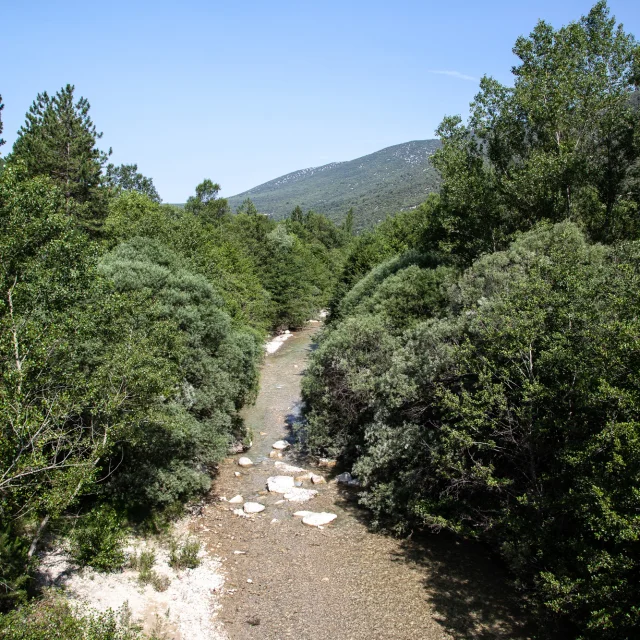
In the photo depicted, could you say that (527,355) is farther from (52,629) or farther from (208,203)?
(208,203)

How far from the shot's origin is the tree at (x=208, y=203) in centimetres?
7254

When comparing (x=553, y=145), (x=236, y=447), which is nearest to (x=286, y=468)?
(x=236, y=447)

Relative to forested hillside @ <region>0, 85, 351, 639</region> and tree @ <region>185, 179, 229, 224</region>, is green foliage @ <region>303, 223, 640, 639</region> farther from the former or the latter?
tree @ <region>185, 179, 229, 224</region>

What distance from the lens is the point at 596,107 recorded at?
2745 centimetres

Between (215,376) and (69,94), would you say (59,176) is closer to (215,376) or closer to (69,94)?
(69,94)

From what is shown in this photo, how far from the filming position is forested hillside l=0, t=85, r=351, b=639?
1105cm

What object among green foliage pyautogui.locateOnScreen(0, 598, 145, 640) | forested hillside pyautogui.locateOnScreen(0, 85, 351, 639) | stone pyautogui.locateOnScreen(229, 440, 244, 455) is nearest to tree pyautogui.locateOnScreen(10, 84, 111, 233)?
forested hillside pyautogui.locateOnScreen(0, 85, 351, 639)

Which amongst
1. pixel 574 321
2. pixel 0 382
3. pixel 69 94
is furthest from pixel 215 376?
pixel 69 94

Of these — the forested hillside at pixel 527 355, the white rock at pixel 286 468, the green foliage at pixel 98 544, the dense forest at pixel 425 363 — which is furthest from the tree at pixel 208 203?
the green foliage at pixel 98 544

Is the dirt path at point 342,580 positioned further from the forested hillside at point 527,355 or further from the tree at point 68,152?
the tree at point 68,152

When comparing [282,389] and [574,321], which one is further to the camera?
[282,389]

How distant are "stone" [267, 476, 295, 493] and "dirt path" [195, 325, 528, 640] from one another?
1.52 feet

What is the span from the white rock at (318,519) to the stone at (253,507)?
83.6 inches

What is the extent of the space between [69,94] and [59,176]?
20.1 feet
